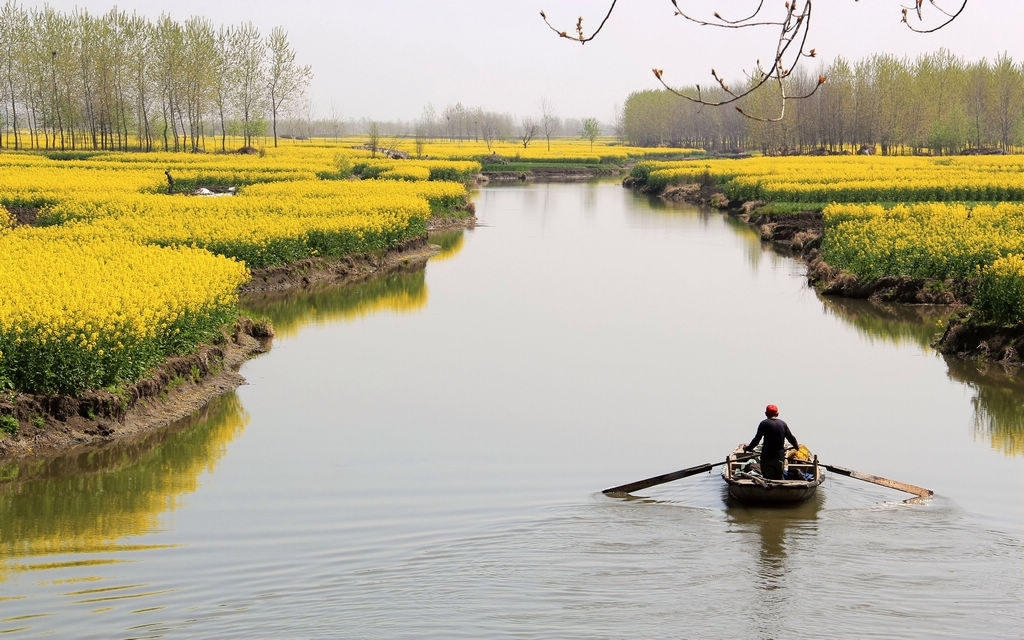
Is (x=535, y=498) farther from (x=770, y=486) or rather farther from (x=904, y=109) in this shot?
(x=904, y=109)

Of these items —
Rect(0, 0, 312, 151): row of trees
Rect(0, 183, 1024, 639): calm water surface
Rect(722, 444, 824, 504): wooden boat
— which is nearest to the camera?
Rect(0, 183, 1024, 639): calm water surface

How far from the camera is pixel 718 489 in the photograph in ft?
42.6

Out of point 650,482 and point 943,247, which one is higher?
point 943,247

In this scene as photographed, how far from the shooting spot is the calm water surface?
9.04 metres

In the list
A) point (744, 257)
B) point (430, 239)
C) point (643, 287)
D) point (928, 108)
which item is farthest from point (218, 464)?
point (928, 108)

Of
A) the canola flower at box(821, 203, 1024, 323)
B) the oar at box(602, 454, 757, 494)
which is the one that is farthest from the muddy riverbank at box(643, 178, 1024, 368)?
the oar at box(602, 454, 757, 494)

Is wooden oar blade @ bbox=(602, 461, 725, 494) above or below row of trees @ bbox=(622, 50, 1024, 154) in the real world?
below

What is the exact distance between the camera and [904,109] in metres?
112

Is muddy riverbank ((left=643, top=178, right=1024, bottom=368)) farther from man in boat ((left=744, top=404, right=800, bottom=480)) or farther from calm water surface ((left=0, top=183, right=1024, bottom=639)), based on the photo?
man in boat ((left=744, top=404, right=800, bottom=480))

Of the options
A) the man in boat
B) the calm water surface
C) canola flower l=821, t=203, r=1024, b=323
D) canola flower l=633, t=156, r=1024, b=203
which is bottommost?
the calm water surface

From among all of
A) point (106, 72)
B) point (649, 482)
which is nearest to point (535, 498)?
point (649, 482)

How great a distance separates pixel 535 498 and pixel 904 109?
108595mm

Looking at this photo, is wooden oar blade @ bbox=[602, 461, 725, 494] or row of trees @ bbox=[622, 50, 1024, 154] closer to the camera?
wooden oar blade @ bbox=[602, 461, 725, 494]

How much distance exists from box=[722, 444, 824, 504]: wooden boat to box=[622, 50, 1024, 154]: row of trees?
9703 cm
